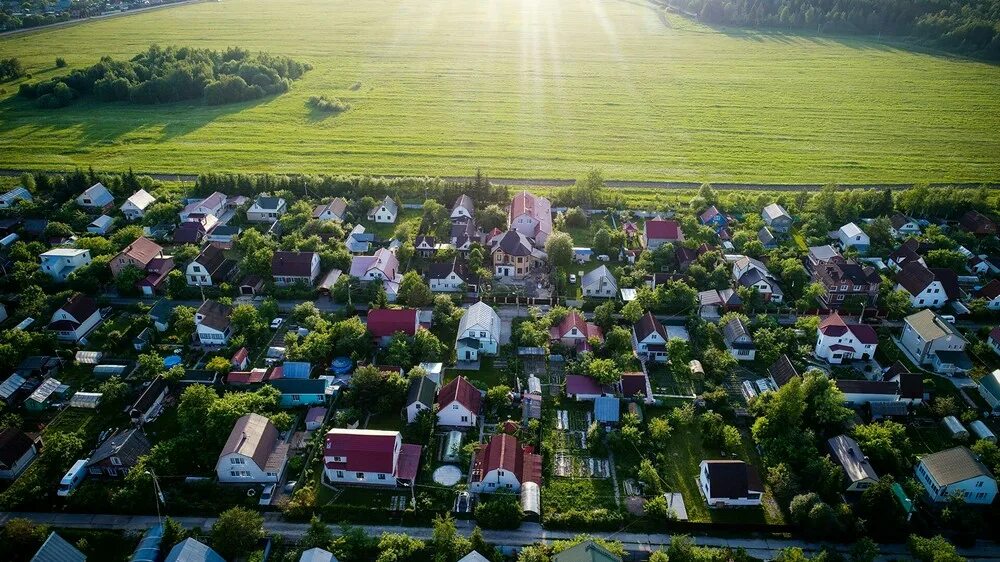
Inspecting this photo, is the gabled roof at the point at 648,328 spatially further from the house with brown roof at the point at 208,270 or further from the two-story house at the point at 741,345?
the house with brown roof at the point at 208,270

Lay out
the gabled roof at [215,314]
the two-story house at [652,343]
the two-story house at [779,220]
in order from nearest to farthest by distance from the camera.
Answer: the two-story house at [652,343]
the gabled roof at [215,314]
the two-story house at [779,220]

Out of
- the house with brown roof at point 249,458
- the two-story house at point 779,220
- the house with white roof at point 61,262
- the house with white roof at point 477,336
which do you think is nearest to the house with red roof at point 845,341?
the two-story house at point 779,220

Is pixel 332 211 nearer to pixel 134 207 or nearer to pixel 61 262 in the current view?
pixel 134 207

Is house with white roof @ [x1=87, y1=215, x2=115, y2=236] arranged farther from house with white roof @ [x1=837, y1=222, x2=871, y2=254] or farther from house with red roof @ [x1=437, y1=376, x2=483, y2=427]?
house with white roof @ [x1=837, y1=222, x2=871, y2=254]

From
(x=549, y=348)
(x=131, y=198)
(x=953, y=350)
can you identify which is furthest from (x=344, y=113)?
(x=953, y=350)

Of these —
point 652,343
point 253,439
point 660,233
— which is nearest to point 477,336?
point 652,343
